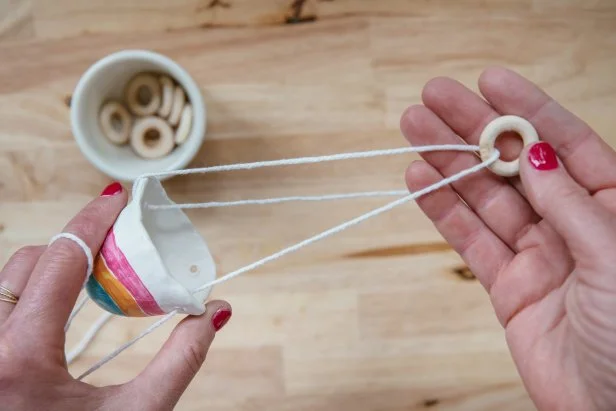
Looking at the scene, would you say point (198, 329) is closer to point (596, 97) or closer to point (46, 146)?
point (46, 146)

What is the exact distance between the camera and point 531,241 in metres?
0.63

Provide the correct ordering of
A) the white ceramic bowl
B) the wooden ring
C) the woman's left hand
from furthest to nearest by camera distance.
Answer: the white ceramic bowl < the wooden ring < the woman's left hand

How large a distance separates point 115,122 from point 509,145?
47 centimetres

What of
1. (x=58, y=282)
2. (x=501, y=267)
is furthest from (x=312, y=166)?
(x=58, y=282)

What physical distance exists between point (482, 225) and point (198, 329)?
32 cm

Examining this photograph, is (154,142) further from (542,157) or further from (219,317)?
(542,157)

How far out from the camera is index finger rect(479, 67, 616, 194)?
→ 61 cm

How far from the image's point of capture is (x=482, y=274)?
0.66 m

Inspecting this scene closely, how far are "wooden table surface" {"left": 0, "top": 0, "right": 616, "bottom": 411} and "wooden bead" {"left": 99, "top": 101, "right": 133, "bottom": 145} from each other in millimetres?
66

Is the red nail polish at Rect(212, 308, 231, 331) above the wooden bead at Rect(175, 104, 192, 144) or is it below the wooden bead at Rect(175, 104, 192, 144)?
below

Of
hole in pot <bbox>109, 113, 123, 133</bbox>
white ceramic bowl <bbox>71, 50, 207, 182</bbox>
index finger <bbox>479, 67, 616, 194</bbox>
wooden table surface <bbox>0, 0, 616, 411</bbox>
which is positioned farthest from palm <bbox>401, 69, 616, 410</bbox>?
hole in pot <bbox>109, 113, 123, 133</bbox>

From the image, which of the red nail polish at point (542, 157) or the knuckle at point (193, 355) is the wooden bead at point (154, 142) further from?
the red nail polish at point (542, 157)

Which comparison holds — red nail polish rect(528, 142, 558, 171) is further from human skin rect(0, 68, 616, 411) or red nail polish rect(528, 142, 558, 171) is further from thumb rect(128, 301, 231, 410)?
thumb rect(128, 301, 231, 410)

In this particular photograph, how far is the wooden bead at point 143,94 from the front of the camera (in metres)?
0.76
